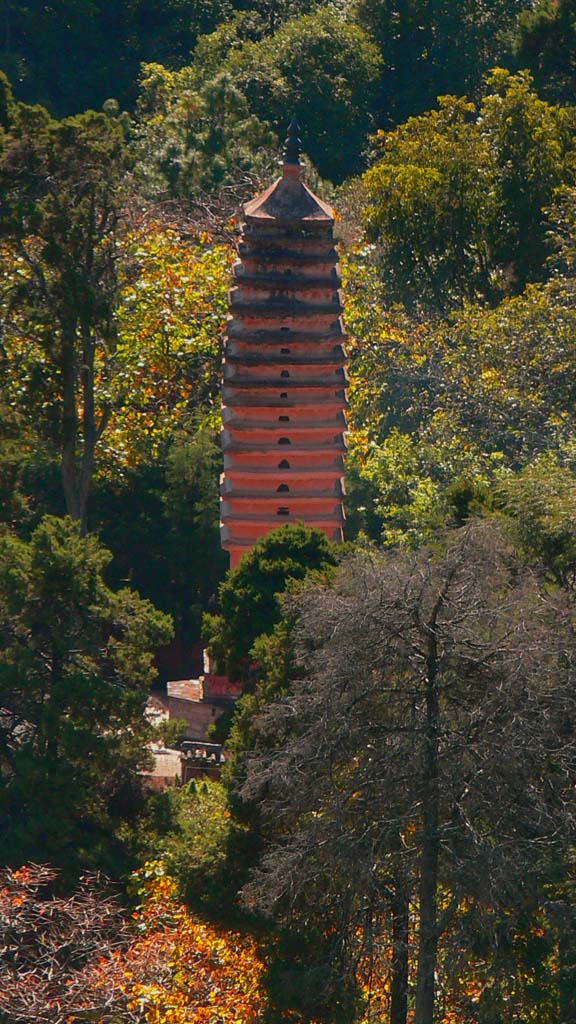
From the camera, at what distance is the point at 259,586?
27.4 m

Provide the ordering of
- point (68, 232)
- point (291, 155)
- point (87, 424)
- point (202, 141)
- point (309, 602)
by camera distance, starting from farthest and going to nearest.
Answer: point (202, 141) → point (87, 424) → point (68, 232) → point (291, 155) → point (309, 602)

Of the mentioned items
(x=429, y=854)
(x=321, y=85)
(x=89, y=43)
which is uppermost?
(x=89, y=43)

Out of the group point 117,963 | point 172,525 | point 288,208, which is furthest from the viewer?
point 172,525

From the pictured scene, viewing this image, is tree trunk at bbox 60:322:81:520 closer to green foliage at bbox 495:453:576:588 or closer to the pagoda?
the pagoda

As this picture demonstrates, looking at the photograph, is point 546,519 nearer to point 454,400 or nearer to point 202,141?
point 454,400

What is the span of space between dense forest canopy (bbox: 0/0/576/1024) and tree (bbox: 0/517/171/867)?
0.04 metres

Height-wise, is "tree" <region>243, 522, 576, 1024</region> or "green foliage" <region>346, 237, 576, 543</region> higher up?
"green foliage" <region>346, 237, 576, 543</region>

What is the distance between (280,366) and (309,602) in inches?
390

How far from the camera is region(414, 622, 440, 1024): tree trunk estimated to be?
2086 centimetres

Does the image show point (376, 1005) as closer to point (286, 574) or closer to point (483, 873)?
point (483, 873)

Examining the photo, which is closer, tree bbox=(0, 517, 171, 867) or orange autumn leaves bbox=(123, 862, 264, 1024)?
orange autumn leaves bbox=(123, 862, 264, 1024)

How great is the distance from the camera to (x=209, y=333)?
131 feet

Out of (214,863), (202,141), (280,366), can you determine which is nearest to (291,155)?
(280,366)

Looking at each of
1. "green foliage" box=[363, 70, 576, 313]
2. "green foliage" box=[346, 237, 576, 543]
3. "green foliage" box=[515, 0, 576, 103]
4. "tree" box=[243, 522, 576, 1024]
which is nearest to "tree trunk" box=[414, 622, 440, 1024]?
"tree" box=[243, 522, 576, 1024]
